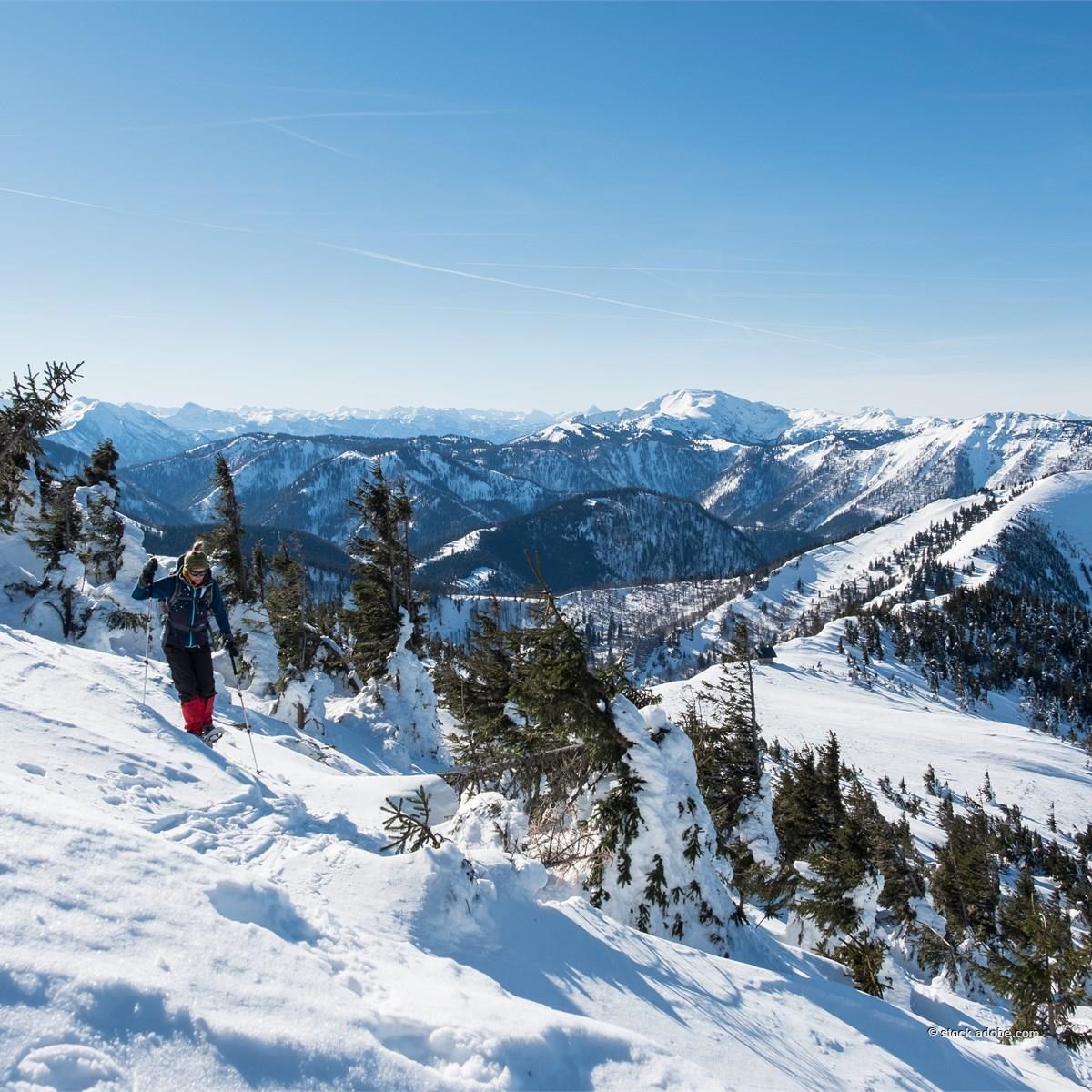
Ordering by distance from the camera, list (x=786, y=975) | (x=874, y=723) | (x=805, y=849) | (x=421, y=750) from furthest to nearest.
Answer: (x=874, y=723) → (x=805, y=849) → (x=421, y=750) → (x=786, y=975)

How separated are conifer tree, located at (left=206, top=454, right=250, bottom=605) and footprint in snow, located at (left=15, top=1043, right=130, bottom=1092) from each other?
2669cm

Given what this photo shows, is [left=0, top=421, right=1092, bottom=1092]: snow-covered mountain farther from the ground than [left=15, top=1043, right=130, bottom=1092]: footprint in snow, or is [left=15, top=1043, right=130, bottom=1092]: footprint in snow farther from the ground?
[left=15, top=1043, right=130, bottom=1092]: footprint in snow

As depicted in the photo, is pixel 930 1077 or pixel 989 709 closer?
pixel 930 1077

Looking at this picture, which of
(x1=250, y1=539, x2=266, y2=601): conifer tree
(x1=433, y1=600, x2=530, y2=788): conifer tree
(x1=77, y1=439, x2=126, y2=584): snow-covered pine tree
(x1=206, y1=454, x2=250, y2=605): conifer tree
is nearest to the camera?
(x1=433, y1=600, x2=530, y2=788): conifer tree

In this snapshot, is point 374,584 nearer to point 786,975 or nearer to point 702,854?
point 702,854

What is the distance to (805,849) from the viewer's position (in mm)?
27594

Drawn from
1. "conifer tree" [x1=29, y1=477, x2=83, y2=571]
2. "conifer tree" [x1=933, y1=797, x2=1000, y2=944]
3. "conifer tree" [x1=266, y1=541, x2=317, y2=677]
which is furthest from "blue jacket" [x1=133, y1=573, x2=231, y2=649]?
"conifer tree" [x1=933, y1=797, x2=1000, y2=944]

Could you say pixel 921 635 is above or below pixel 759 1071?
below

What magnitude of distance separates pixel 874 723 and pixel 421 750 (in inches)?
4542

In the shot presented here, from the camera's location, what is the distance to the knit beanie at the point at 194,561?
10.5 meters

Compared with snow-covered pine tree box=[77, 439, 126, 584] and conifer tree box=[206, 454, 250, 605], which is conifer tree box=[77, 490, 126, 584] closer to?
snow-covered pine tree box=[77, 439, 126, 584]

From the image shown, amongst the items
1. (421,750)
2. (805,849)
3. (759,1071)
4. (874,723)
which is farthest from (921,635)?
(759,1071)

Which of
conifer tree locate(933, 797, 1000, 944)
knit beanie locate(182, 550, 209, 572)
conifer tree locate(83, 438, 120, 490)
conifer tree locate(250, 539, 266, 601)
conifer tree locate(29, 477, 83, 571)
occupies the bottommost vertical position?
conifer tree locate(933, 797, 1000, 944)

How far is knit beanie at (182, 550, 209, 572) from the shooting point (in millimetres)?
10453
